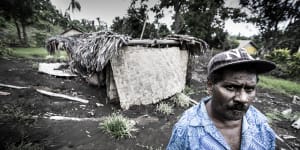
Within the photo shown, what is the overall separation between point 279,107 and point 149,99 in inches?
220

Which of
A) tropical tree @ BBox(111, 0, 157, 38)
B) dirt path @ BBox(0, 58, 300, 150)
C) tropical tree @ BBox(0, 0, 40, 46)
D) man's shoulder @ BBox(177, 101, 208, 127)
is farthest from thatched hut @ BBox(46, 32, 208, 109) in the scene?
tropical tree @ BBox(111, 0, 157, 38)

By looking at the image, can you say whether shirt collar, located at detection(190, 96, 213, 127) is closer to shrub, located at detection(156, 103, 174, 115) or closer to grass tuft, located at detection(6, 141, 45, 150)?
grass tuft, located at detection(6, 141, 45, 150)

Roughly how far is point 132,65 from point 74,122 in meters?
2.32

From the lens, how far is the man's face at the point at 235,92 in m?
1.32

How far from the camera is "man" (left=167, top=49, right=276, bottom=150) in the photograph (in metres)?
1.31

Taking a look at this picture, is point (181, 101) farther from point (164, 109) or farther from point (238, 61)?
point (238, 61)

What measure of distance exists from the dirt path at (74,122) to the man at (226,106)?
7.81ft

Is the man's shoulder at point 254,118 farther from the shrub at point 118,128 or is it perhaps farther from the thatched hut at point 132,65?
the thatched hut at point 132,65

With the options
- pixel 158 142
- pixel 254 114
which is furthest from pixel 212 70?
pixel 158 142

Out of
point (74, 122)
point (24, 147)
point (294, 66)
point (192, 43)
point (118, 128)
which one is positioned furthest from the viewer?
point (294, 66)

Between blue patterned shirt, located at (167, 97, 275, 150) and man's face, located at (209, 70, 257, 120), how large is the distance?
7.0 inches

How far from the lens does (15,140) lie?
345cm

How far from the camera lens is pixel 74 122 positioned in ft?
14.9

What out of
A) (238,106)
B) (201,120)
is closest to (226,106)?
(238,106)
